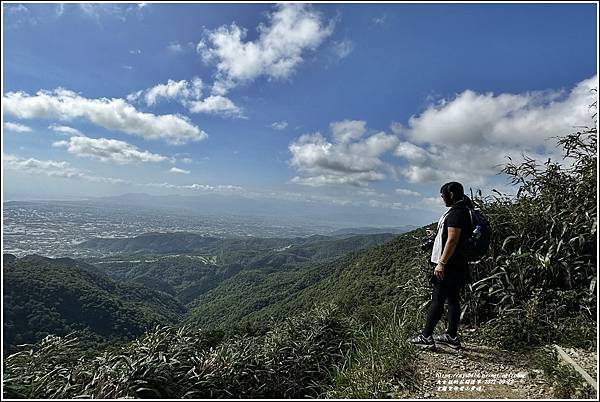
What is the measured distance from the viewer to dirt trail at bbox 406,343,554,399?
8.92 ft

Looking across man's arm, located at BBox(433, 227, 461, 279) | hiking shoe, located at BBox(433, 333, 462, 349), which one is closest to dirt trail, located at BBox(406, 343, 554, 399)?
hiking shoe, located at BBox(433, 333, 462, 349)

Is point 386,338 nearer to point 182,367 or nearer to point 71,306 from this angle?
point 182,367

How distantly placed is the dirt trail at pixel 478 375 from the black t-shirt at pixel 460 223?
0.82m

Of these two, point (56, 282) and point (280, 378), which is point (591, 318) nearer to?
point (280, 378)

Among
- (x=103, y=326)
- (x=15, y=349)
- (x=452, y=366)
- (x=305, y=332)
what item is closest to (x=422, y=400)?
(x=452, y=366)

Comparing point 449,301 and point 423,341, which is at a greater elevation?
point 449,301

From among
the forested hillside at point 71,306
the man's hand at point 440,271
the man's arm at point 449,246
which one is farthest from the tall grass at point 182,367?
the forested hillside at point 71,306

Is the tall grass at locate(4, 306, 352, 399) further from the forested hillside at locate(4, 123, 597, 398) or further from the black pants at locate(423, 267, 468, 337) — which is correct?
the black pants at locate(423, 267, 468, 337)

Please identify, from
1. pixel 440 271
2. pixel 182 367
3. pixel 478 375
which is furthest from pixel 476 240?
pixel 182 367

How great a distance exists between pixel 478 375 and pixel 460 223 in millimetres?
1225

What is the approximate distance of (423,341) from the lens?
139 inches

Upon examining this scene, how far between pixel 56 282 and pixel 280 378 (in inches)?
2381

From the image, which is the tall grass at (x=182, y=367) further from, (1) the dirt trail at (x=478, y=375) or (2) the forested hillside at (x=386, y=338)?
(1) the dirt trail at (x=478, y=375)

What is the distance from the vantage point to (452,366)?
3.19 meters
